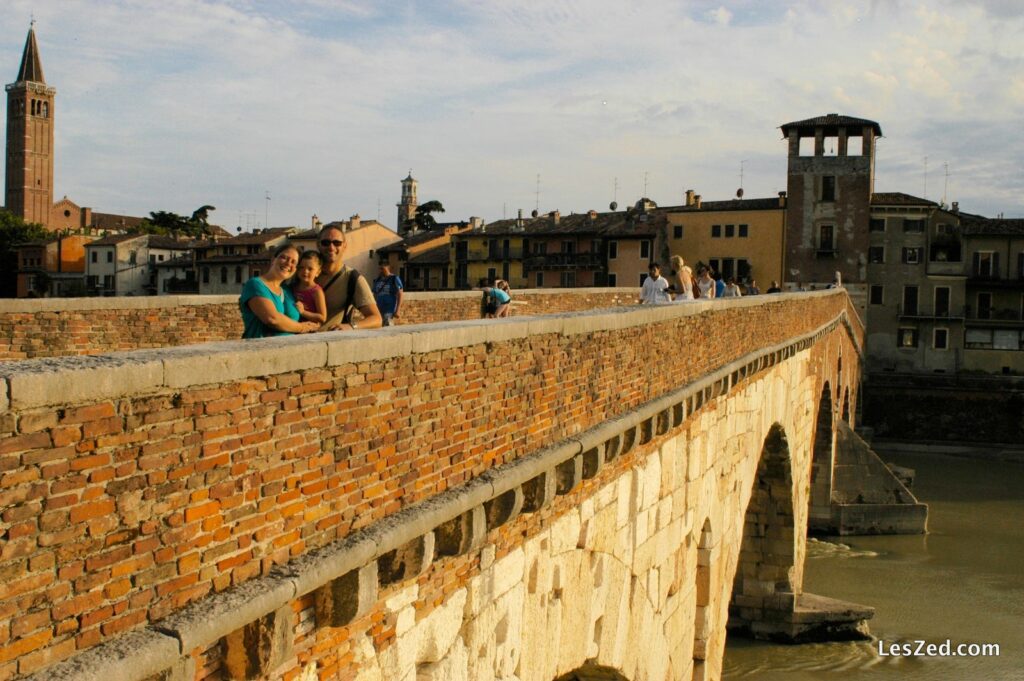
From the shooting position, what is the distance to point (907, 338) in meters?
49.3

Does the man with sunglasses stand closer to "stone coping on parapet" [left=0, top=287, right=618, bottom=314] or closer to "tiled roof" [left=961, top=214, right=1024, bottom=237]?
"stone coping on parapet" [left=0, top=287, right=618, bottom=314]

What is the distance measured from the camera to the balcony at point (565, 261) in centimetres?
5219

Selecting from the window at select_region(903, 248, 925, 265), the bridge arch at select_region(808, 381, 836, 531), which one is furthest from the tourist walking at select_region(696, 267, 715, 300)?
the window at select_region(903, 248, 925, 265)

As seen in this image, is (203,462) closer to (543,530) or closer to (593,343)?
(543,530)

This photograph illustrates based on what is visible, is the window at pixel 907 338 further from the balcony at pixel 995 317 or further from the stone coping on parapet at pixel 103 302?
the stone coping on parapet at pixel 103 302

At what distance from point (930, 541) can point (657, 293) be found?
16.2 metres

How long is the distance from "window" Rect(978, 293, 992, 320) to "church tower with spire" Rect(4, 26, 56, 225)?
3517 inches

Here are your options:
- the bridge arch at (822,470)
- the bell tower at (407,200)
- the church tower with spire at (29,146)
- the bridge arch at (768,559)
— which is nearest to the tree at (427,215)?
the bell tower at (407,200)

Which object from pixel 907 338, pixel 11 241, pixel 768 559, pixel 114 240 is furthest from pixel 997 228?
pixel 11 241

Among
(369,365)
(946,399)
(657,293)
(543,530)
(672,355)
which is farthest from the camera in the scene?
(946,399)

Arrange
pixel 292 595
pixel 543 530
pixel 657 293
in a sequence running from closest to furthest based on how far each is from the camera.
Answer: pixel 292 595
pixel 543 530
pixel 657 293

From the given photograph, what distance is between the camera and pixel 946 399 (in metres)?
43.7

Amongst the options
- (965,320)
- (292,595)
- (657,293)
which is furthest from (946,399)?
(292,595)

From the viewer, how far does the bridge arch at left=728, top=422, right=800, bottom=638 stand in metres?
18.9
